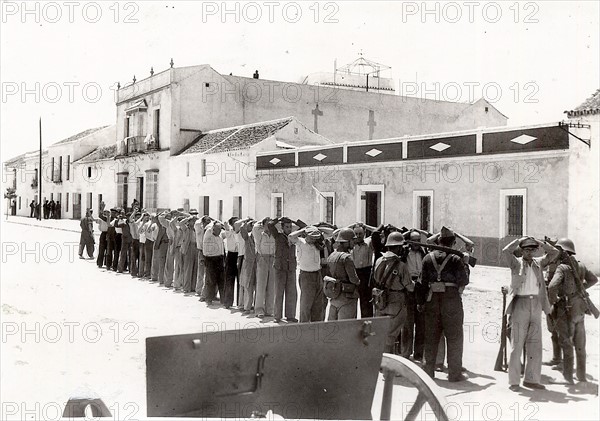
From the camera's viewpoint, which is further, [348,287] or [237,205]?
[237,205]

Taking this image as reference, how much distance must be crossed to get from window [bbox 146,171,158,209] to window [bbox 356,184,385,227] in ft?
54.2

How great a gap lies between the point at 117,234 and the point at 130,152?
68.8 feet

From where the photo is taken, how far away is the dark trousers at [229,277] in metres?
11.2

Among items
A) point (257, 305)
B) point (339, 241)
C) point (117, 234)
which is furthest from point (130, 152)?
point (339, 241)

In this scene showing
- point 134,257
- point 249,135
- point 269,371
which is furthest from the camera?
point 249,135

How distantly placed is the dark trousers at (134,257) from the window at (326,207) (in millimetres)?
8476

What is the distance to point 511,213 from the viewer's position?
1672cm

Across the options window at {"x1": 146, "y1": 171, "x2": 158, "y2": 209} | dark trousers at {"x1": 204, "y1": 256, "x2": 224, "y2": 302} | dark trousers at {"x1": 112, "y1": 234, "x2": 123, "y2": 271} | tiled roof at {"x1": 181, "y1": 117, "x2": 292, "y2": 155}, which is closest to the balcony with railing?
window at {"x1": 146, "y1": 171, "x2": 158, "y2": 209}

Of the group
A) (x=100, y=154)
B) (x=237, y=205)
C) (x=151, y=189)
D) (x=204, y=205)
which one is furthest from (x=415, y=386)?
(x=100, y=154)

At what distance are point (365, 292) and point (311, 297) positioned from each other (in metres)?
0.80

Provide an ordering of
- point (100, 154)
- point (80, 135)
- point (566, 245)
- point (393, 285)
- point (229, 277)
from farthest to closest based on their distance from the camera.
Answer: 1. point (80, 135)
2. point (100, 154)
3. point (229, 277)
4. point (393, 285)
5. point (566, 245)

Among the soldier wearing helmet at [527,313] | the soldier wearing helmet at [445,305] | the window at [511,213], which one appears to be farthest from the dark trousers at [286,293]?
the window at [511,213]

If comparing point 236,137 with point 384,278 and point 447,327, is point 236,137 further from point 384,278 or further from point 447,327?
point 447,327

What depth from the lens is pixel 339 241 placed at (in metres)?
7.38
